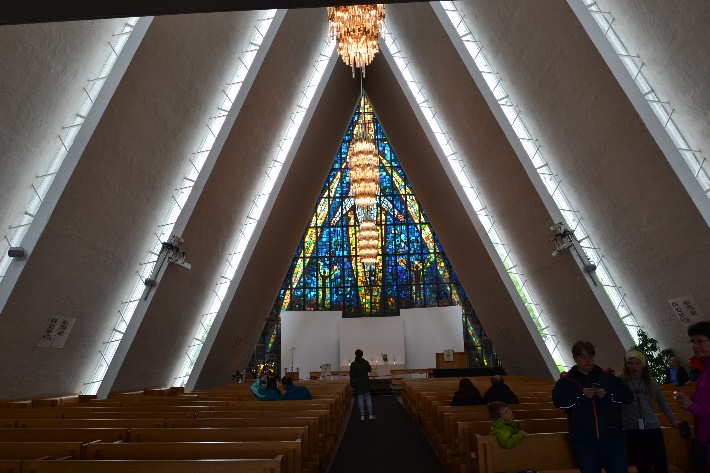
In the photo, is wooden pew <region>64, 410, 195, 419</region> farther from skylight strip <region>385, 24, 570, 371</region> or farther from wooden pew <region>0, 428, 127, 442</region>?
skylight strip <region>385, 24, 570, 371</region>

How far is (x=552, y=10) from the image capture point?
7586 millimetres

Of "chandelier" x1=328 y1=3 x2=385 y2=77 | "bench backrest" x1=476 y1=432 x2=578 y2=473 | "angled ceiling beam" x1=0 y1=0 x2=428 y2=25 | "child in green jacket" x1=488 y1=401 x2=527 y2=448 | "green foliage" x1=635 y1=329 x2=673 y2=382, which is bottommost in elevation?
"bench backrest" x1=476 y1=432 x2=578 y2=473

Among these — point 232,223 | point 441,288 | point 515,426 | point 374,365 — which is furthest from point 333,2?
point 441,288

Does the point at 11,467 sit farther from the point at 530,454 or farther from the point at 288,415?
the point at 530,454

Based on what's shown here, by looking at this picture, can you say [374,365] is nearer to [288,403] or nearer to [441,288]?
[441,288]

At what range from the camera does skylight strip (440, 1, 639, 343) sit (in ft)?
33.1

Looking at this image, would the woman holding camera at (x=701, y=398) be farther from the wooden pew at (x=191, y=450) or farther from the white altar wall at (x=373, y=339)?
the white altar wall at (x=373, y=339)

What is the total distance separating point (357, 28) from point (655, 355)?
6968 mm

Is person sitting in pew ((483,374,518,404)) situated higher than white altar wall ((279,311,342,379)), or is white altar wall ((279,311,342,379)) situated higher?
white altar wall ((279,311,342,379))

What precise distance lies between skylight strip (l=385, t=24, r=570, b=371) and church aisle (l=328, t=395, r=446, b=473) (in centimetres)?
372

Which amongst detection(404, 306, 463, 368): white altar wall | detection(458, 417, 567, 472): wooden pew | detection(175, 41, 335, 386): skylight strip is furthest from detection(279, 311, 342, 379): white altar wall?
detection(458, 417, 567, 472): wooden pew

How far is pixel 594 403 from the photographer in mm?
3830

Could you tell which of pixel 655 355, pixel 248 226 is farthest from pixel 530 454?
pixel 248 226

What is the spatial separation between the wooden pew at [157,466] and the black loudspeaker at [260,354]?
20852mm
